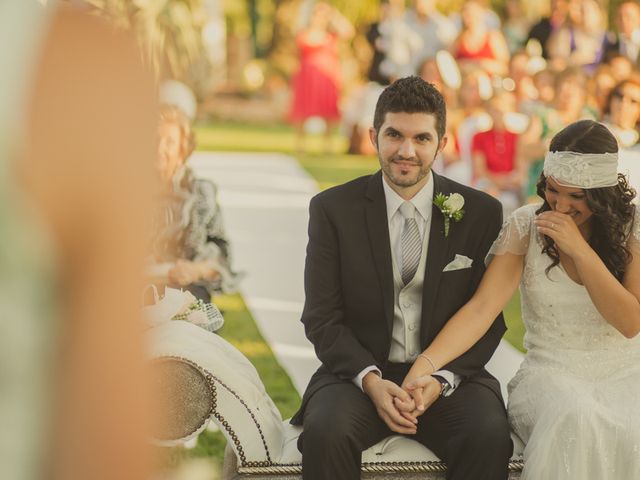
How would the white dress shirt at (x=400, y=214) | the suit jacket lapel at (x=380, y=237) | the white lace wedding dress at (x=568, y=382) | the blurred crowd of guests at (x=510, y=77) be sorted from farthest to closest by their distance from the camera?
1. the blurred crowd of guests at (x=510, y=77)
2. the white dress shirt at (x=400, y=214)
3. the suit jacket lapel at (x=380, y=237)
4. the white lace wedding dress at (x=568, y=382)

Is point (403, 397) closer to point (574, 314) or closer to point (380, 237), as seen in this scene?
point (380, 237)

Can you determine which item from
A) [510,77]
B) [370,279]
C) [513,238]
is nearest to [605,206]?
[513,238]

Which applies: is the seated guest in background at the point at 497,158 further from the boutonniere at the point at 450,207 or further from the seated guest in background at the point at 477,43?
the boutonniere at the point at 450,207

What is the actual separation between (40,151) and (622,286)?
3.19 meters

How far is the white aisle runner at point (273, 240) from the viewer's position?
6.71m

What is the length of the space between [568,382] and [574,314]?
0.90ft

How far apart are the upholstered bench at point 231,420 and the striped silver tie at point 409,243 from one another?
63 cm

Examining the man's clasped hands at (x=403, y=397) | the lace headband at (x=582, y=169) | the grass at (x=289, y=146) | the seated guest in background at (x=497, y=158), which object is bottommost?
the grass at (x=289, y=146)

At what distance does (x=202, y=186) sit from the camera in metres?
5.55

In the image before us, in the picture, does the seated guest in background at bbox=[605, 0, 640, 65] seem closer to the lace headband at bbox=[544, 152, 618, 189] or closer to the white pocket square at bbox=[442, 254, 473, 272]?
the lace headband at bbox=[544, 152, 618, 189]

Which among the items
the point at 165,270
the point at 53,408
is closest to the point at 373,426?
the point at 165,270

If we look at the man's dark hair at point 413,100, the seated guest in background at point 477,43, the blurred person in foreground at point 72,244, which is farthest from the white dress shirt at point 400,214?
the seated guest in background at point 477,43

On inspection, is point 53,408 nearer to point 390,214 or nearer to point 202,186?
point 390,214

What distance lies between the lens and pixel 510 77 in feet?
41.2
